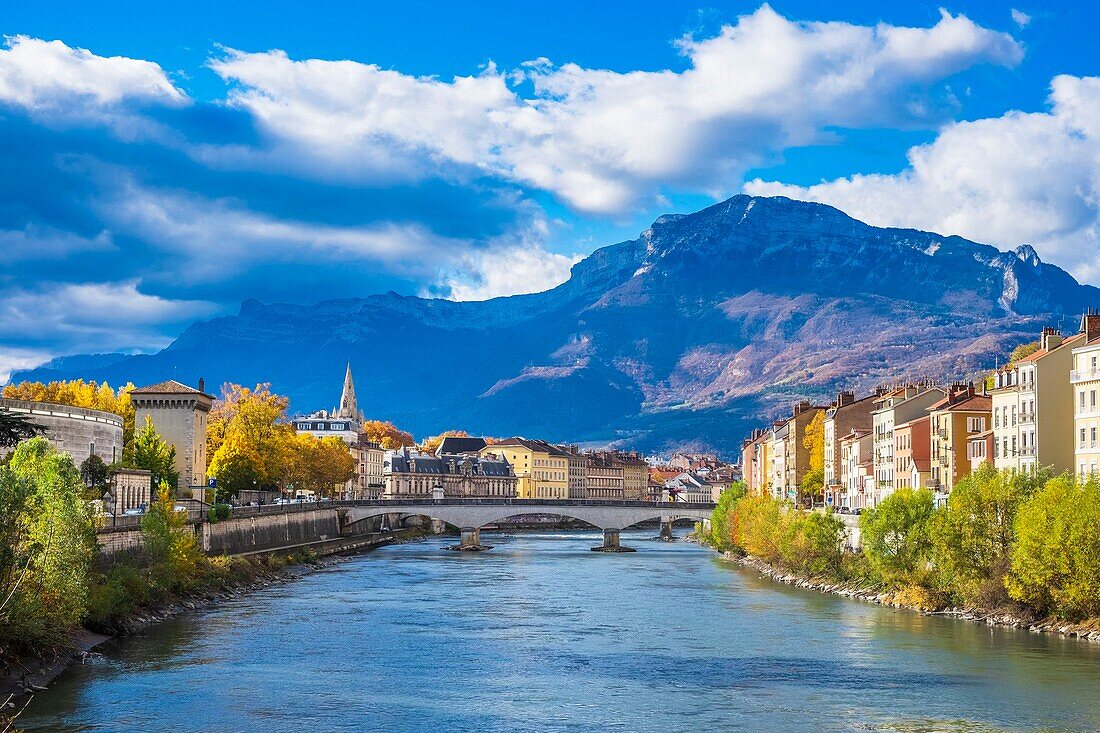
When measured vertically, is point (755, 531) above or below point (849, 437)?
below

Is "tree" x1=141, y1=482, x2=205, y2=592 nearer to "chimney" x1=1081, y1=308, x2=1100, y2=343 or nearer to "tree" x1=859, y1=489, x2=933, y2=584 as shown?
"tree" x1=859, y1=489, x2=933, y2=584

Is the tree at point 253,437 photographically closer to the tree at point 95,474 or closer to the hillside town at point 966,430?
the tree at point 95,474

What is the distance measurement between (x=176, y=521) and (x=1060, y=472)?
137 feet

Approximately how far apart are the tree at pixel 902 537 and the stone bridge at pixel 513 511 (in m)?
58.4

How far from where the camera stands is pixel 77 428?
77.8 metres

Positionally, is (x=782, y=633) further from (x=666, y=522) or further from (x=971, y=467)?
(x=666, y=522)

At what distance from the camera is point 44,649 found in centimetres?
4288

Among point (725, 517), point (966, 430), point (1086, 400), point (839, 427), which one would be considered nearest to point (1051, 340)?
point (1086, 400)

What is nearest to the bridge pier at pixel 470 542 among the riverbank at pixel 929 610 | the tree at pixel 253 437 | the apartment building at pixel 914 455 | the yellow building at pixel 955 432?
the tree at pixel 253 437

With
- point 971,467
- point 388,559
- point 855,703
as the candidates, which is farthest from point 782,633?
point 388,559

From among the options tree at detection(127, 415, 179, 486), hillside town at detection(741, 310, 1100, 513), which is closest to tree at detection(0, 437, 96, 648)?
hillside town at detection(741, 310, 1100, 513)

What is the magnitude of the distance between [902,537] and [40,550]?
41428 millimetres

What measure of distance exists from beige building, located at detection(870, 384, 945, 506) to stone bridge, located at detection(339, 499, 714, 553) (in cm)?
3919

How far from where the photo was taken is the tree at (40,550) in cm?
4003
